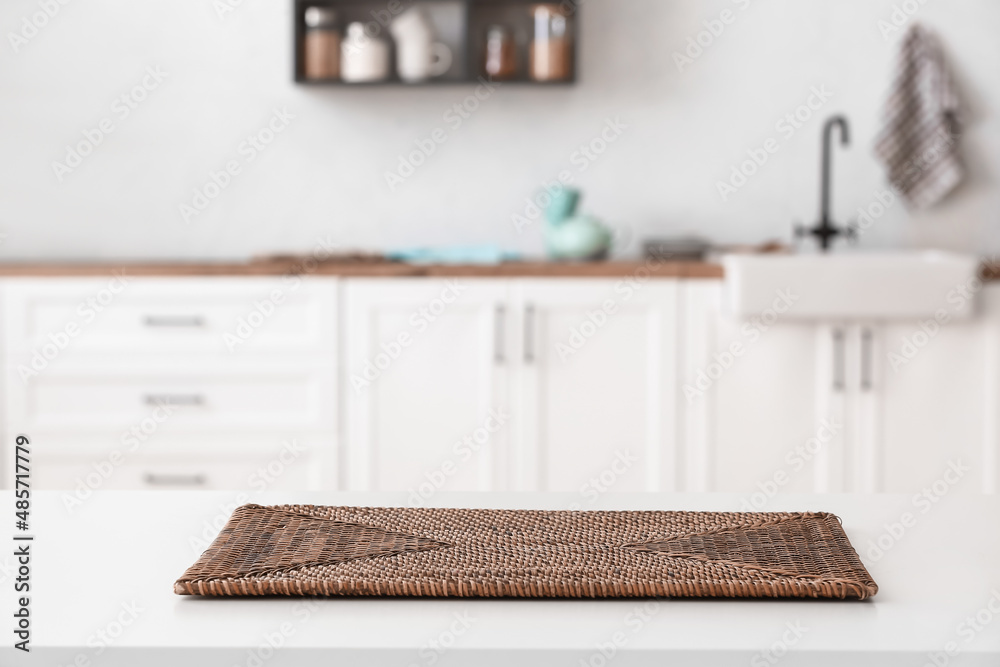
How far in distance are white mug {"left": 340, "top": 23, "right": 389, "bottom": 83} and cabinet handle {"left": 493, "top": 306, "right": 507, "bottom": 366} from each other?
0.83 metres

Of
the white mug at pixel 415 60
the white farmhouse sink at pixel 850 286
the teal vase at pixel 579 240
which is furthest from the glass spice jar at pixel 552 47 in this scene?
the white farmhouse sink at pixel 850 286

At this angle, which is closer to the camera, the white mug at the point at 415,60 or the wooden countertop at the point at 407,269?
the wooden countertop at the point at 407,269

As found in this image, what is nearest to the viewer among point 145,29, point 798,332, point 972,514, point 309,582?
point 309,582

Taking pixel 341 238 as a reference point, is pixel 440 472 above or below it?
below

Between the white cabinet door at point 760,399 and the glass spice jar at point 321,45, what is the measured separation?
1.24 meters

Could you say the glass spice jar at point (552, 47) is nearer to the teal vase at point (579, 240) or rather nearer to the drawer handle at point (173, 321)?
the teal vase at point (579, 240)

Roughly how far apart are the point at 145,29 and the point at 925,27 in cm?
236

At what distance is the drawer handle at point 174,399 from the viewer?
2797mm

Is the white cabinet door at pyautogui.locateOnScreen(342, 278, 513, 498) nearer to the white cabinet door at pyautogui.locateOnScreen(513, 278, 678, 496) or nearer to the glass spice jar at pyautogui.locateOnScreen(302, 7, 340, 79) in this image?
the white cabinet door at pyautogui.locateOnScreen(513, 278, 678, 496)

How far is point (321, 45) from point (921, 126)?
181 cm

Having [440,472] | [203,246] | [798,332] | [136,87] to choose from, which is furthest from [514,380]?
[136,87]

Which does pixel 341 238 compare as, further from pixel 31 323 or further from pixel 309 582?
pixel 309 582

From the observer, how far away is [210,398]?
2.80 m

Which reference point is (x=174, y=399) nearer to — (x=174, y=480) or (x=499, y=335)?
(x=174, y=480)
